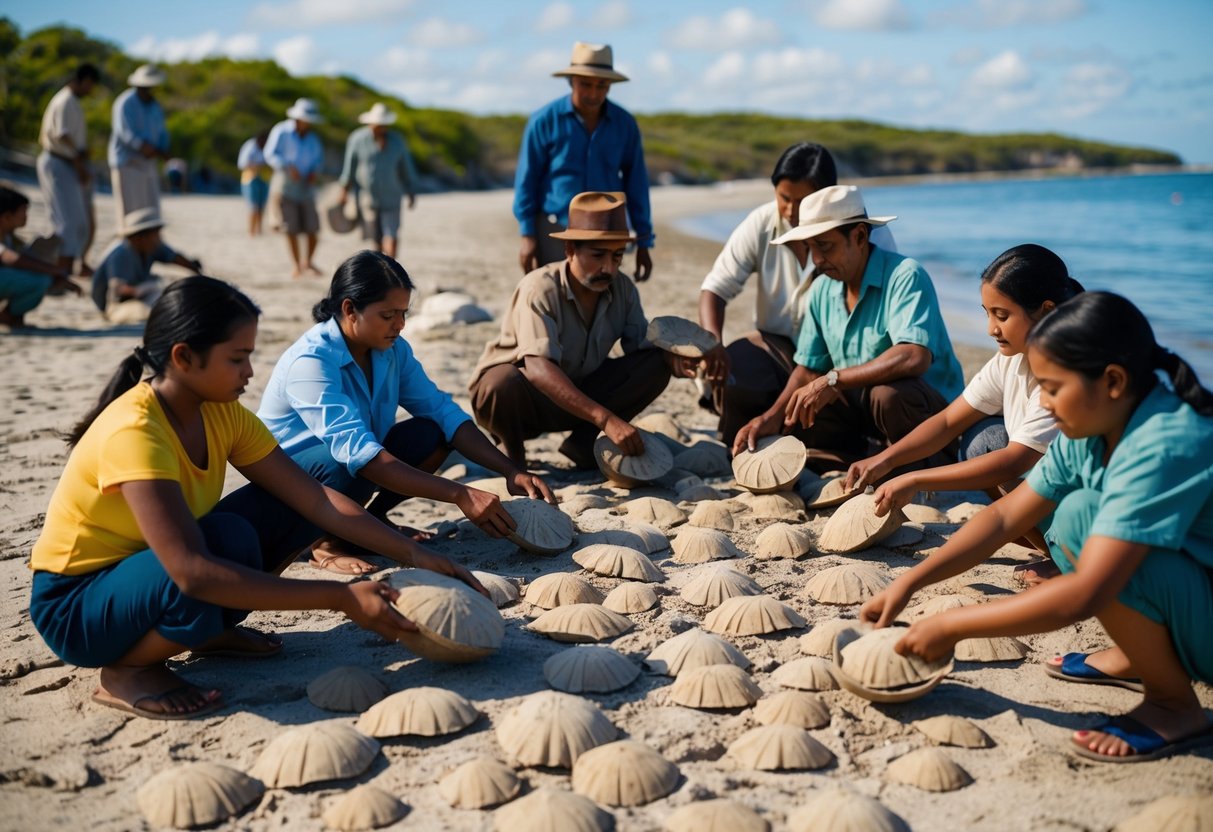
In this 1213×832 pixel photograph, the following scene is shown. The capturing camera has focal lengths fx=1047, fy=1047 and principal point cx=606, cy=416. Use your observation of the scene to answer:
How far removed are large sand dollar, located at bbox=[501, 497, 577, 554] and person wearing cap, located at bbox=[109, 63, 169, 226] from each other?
6.84 metres

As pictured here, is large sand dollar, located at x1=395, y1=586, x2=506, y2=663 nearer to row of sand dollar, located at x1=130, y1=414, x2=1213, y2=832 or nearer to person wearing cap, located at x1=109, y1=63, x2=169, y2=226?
row of sand dollar, located at x1=130, y1=414, x2=1213, y2=832

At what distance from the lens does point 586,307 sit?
15.1 ft

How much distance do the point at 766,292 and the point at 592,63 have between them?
1.70 m

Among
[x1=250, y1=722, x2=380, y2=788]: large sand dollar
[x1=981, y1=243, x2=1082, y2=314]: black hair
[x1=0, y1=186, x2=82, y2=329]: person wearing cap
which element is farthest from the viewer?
[x1=0, y1=186, x2=82, y2=329]: person wearing cap

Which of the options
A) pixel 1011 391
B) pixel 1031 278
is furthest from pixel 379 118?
pixel 1031 278

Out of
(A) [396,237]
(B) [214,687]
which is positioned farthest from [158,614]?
(A) [396,237]

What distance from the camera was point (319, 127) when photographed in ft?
112

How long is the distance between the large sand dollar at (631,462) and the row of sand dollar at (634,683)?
1.35ft

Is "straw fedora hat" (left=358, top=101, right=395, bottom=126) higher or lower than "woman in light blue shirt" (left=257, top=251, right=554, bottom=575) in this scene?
higher

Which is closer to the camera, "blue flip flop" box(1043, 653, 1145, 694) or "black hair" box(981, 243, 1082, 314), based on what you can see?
"blue flip flop" box(1043, 653, 1145, 694)

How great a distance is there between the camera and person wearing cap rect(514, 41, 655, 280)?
5.68 meters

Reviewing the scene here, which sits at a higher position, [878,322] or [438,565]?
[878,322]

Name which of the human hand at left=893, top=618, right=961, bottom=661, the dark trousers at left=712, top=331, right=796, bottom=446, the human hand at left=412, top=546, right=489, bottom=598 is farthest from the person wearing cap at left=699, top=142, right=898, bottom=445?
the human hand at left=893, top=618, right=961, bottom=661

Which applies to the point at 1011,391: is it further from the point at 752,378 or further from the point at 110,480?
the point at 110,480
